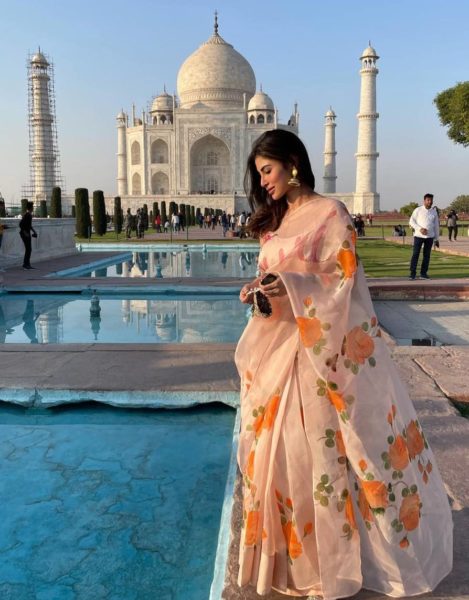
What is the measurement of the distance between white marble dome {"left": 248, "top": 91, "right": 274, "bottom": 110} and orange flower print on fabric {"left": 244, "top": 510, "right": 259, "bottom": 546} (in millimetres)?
41542

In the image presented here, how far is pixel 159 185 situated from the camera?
43.0m

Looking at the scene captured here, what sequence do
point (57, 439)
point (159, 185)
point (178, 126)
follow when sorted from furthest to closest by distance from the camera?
point (159, 185)
point (178, 126)
point (57, 439)

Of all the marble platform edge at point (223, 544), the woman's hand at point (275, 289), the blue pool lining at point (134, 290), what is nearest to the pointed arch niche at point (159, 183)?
the blue pool lining at point (134, 290)

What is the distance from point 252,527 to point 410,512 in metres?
0.36

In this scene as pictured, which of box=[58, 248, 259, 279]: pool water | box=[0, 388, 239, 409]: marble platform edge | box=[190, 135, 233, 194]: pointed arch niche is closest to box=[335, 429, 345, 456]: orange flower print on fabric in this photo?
box=[0, 388, 239, 409]: marble platform edge

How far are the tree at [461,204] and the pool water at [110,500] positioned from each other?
45399 mm

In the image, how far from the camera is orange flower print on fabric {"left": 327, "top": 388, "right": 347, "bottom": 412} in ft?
4.20

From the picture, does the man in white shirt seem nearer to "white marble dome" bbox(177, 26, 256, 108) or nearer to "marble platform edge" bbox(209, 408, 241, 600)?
"marble platform edge" bbox(209, 408, 241, 600)

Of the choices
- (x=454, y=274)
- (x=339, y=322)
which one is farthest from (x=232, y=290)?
(x=339, y=322)

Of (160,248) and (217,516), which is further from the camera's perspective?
(160,248)

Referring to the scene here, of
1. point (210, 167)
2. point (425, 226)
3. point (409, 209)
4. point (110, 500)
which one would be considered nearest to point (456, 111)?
point (409, 209)

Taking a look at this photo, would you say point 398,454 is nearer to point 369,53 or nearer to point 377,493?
point 377,493

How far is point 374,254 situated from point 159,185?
3277 cm

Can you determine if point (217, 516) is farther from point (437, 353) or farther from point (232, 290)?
point (232, 290)
